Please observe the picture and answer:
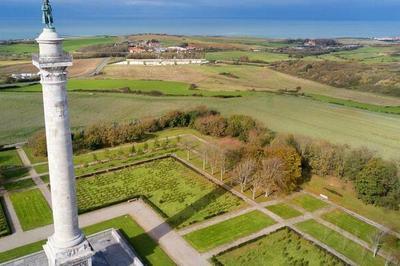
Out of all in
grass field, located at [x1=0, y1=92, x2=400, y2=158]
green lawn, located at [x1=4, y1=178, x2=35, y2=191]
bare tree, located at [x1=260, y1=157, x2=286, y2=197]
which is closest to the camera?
bare tree, located at [x1=260, y1=157, x2=286, y2=197]

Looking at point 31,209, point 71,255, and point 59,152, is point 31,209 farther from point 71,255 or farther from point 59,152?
point 59,152

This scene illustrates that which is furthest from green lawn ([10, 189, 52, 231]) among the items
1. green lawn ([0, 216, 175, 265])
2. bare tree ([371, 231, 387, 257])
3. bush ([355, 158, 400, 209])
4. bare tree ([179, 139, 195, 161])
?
bush ([355, 158, 400, 209])

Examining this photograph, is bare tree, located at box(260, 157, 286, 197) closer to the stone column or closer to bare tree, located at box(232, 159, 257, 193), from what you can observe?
bare tree, located at box(232, 159, 257, 193)

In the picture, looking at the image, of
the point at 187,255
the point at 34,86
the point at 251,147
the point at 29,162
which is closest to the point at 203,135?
the point at 251,147

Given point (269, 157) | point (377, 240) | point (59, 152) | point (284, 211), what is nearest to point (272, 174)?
point (269, 157)

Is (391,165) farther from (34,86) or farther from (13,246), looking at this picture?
(34,86)

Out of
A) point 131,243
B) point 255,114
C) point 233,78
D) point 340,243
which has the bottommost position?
point 131,243

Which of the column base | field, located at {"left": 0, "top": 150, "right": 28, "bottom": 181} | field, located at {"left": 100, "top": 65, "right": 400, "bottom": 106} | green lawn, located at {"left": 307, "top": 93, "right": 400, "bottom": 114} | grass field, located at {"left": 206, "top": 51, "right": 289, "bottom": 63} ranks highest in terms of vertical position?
grass field, located at {"left": 206, "top": 51, "right": 289, "bottom": 63}
